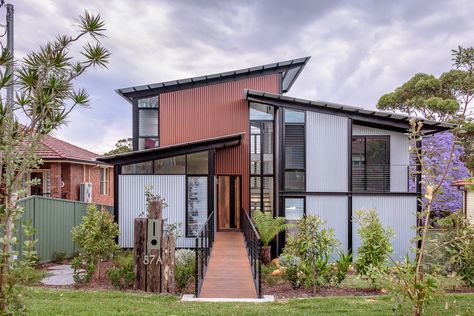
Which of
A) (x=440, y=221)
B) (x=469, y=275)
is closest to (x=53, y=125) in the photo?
(x=440, y=221)

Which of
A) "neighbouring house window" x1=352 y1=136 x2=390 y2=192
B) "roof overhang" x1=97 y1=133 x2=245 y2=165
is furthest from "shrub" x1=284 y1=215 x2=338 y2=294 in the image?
"neighbouring house window" x1=352 y1=136 x2=390 y2=192

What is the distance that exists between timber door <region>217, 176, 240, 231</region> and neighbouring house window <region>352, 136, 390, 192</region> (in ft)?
15.5

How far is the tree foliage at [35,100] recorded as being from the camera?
3.41 m

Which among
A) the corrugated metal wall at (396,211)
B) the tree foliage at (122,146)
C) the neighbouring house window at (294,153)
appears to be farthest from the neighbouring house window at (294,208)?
the tree foliage at (122,146)

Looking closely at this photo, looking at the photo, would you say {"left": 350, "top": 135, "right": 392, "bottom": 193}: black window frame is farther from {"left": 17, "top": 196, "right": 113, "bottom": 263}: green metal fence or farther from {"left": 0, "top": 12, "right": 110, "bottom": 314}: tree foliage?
{"left": 0, "top": 12, "right": 110, "bottom": 314}: tree foliage

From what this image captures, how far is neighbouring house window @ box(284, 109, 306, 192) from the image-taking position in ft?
44.6

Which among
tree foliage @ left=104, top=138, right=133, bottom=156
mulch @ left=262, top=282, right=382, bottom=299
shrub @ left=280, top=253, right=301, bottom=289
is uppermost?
tree foliage @ left=104, top=138, right=133, bottom=156

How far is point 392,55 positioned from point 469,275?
10777mm

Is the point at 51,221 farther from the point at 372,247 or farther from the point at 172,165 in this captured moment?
the point at 372,247

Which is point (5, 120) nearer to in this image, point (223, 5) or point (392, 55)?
point (223, 5)

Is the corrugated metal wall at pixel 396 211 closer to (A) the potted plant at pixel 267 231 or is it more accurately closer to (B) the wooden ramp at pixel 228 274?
(A) the potted plant at pixel 267 231

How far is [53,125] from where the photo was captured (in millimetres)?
4023

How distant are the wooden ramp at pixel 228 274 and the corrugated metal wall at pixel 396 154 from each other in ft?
18.3

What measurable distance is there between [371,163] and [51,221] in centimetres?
1058
